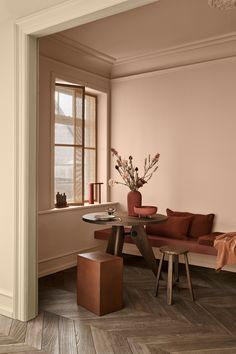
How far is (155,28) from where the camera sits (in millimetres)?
4559

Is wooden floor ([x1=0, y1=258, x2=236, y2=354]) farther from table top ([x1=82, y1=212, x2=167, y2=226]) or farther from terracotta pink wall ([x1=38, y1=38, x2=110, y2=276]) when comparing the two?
table top ([x1=82, y1=212, x2=167, y2=226])

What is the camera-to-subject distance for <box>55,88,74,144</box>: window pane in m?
5.08

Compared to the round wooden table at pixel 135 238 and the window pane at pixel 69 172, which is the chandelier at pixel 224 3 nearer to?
the round wooden table at pixel 135 238

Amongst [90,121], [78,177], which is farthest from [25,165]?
[90,121]

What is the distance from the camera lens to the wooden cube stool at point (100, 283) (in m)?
3.37

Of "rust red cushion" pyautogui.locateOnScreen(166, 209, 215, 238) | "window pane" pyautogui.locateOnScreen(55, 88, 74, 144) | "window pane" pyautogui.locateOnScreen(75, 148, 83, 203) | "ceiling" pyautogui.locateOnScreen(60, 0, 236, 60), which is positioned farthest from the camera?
"window pane" pyautogui.locateOnScreen(75, 148, 83, 203)

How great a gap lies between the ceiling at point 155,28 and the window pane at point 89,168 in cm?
161

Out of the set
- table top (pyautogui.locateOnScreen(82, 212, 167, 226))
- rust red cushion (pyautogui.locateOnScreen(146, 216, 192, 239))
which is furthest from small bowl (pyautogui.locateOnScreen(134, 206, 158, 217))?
rust red cushion (pyautogui.locateOnScreen(146, 216, 192, 239))

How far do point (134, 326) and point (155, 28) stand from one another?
11.5ft

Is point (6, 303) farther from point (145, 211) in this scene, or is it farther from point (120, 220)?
point (145, 211)

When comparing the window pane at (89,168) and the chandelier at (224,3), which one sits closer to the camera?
the chandelier at (224,3)

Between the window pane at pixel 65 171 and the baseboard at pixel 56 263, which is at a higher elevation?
the window pane at pixel 65 171

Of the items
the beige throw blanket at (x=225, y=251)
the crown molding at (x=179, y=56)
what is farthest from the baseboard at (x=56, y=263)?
the crown molding at (x=179, y=56)

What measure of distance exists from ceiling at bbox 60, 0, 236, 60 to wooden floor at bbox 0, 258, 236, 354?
3.18 meters
